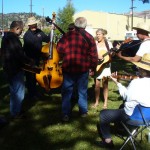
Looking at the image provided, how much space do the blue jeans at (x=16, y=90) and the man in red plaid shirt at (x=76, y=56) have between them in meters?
0.85

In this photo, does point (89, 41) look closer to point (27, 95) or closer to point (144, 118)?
point (144, 118)

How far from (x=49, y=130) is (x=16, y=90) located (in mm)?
1024

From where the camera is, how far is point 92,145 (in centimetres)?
585

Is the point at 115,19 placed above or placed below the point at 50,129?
above

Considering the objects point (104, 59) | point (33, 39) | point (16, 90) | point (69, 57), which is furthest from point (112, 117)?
point (33, 39)

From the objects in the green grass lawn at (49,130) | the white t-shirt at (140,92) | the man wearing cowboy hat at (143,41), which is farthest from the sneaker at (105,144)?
the man wearing cowboy hat at (143,41)

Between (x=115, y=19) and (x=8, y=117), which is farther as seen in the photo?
(x=115, y=19)

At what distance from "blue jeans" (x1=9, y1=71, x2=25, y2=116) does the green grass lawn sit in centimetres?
29

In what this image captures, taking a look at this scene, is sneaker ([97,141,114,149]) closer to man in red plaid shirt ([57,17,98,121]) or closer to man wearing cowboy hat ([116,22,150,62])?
man in red plaid shirt ([57,17,98,121])

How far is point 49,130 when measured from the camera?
649 cm

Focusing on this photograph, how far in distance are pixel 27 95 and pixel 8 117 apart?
1.79 meters

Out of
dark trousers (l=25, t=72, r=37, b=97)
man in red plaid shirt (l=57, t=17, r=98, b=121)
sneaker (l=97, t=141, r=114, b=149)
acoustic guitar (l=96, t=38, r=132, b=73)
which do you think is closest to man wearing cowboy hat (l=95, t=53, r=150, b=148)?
sneaker (l=97, t=141, r=114, b=149)

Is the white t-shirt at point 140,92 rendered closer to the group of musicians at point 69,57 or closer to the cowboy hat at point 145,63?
the cowboy hat at point 145,63

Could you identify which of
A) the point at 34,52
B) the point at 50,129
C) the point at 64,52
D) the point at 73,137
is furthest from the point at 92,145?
the point at 34,52
